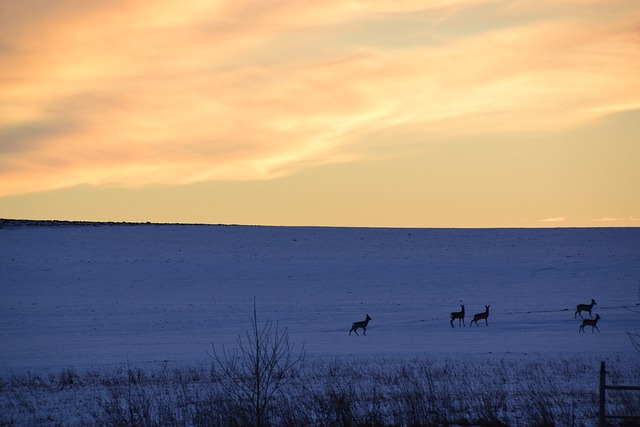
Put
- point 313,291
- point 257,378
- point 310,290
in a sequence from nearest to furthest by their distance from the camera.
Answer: point 257,378 → point 313,291 → point 310,290

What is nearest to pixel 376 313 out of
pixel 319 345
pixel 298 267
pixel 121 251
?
pixel 319 345

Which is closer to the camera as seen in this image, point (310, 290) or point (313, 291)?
point (313, 291)

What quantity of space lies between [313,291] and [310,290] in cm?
35

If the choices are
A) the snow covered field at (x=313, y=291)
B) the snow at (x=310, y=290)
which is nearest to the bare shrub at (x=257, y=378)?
the snow covered field at (x=313, y=291)

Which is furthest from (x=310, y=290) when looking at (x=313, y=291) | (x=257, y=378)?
(x=257, y=378)

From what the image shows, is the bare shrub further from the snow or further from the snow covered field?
the snow

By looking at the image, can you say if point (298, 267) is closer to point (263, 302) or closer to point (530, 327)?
point (263, 302)

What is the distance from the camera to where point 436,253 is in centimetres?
6531

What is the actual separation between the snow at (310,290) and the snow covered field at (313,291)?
13cm

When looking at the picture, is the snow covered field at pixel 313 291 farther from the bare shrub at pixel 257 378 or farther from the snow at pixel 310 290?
the bare shrub at pixel 257 378

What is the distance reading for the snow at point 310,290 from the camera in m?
31.4

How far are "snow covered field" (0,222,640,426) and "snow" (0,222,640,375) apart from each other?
13cm

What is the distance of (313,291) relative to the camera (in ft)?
166

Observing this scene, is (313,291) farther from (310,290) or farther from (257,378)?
(257,378)
